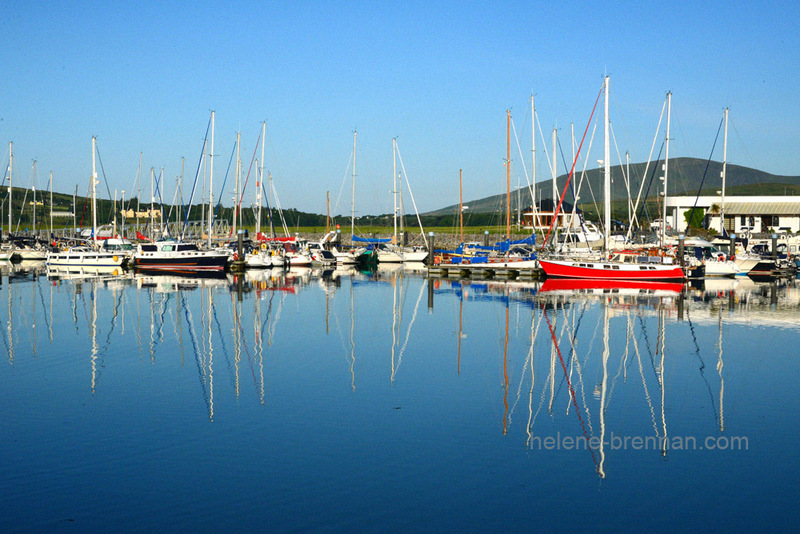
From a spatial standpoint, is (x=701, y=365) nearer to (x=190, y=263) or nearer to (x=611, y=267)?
(x=611, y=267)

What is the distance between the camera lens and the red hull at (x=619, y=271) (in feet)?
148

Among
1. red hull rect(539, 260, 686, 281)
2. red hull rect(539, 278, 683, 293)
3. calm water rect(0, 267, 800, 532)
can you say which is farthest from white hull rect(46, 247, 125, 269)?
red hull rect(539, 260, 686, 281)

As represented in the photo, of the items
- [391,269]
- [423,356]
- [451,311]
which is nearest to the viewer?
[423,356]

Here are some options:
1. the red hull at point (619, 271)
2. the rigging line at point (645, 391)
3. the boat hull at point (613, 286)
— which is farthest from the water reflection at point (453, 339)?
the red hull at point (619, 271)

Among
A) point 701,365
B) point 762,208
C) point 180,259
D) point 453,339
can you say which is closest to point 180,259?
point 180,259

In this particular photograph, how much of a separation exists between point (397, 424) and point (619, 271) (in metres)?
33.6

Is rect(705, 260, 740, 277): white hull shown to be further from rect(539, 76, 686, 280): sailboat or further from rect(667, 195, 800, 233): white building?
rect(667, 195, 800, 233): white building

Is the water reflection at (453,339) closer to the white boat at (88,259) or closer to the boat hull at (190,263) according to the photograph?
the boat hull at (190,263)

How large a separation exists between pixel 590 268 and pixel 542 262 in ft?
10.5

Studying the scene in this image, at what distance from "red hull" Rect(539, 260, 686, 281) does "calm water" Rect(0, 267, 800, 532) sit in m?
15.4

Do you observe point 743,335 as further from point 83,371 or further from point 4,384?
point 4,384

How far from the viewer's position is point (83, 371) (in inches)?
759

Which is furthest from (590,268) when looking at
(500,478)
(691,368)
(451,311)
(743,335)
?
(500,478)

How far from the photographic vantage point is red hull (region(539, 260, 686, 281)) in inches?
1778
